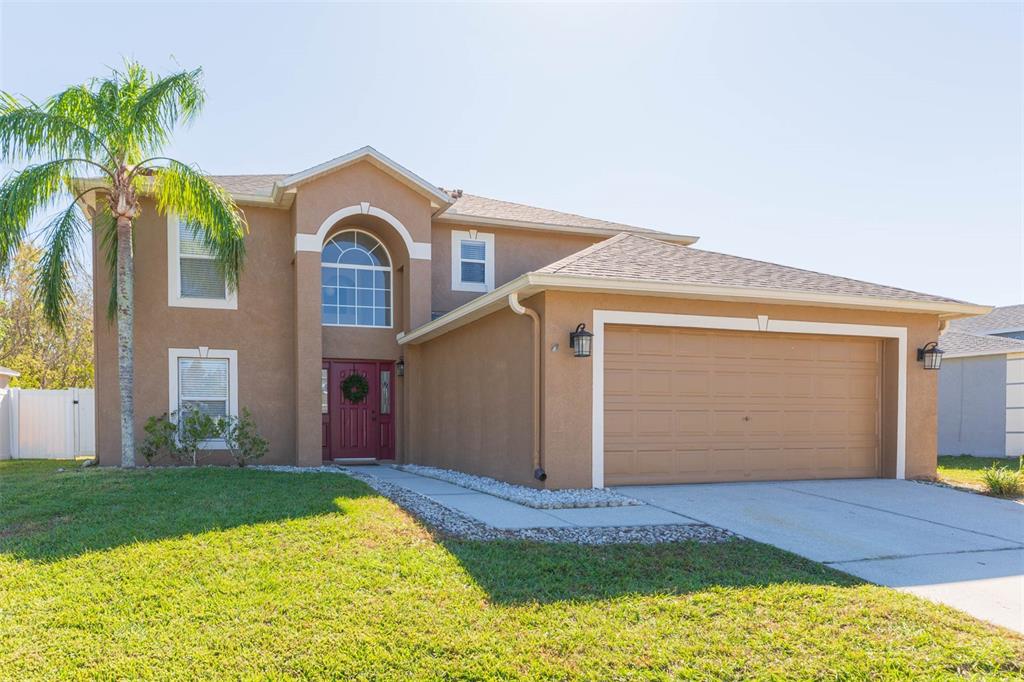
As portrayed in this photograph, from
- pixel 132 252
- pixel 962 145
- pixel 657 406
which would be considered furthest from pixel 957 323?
pixel 132 252

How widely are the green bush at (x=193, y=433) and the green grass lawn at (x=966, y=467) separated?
1229 centimetres

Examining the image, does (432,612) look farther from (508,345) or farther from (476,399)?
(476,399)

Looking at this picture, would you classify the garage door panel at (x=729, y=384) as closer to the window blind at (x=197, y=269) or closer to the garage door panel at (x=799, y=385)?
the garage door panel at (x=799, y=385)

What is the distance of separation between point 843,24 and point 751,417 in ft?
19.1

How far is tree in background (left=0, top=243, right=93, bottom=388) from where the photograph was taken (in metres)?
24.3

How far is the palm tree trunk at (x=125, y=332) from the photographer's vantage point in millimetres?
11672

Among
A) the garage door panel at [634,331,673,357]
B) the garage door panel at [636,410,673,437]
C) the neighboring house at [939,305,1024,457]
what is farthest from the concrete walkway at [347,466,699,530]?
the neighboring house at [939,305,1024,457]

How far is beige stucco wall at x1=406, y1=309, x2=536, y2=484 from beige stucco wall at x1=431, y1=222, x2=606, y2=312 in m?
1.42

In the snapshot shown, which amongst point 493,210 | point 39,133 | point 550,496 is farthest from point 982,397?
point 39,133

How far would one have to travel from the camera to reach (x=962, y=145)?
10711 mm

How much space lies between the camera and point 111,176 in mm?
11586

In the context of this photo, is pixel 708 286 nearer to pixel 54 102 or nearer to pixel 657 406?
pixel 657 406

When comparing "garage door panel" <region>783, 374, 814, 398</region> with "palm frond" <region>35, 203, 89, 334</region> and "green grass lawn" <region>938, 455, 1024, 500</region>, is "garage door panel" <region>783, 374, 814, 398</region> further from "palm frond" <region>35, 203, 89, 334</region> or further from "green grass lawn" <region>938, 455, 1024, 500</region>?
"palm frond" <region>35, 203, 89, 334</region>

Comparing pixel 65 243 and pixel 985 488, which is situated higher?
pixel 65 243
